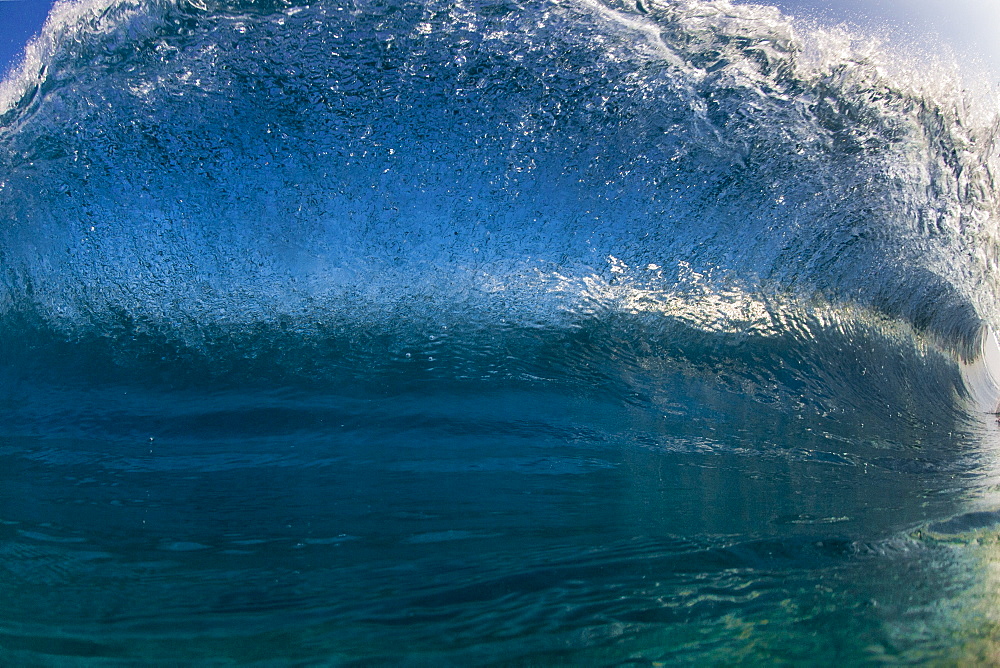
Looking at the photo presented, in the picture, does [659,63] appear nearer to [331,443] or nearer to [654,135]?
[654,135]

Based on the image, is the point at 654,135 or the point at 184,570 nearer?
the point at 184,570

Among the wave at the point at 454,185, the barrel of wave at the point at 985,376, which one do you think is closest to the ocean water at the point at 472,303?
the wave at the point at 454,185

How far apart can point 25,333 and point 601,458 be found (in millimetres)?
3010

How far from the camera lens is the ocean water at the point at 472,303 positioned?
2055mm

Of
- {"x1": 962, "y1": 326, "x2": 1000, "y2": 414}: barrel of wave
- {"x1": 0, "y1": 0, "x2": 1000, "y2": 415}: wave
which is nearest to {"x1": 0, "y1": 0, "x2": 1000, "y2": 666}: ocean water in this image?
{"x1": 0, "y1": 0, "x2": 1000, "y2": 415}: wave

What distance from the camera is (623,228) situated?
322cm

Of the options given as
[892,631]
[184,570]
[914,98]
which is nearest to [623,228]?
[914,98]

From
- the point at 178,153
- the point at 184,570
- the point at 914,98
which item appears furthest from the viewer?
the point at 914,98

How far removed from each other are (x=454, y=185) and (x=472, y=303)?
0.61m

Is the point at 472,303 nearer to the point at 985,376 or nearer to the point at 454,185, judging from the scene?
the point at 454,185

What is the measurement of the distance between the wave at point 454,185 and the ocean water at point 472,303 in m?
0.02

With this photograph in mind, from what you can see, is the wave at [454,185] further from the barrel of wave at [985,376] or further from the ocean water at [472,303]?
the barrel of wave at [985,376]

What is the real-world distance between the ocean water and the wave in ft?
0.05

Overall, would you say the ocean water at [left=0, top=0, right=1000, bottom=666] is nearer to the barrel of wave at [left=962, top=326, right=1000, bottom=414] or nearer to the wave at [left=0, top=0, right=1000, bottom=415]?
the wave at [left=0, top=0, right=1000, bottom=415]
